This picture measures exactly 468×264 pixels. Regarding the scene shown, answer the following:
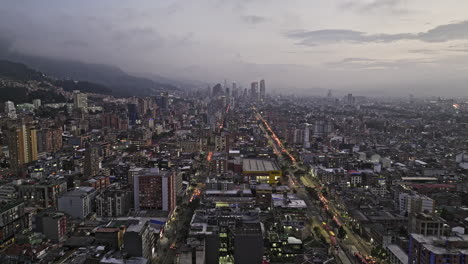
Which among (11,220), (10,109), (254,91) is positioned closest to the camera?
(11,220)

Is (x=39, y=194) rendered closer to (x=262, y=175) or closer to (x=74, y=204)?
(x=74, y=204)

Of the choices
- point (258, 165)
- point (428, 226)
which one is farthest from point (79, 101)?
point (428, 226)

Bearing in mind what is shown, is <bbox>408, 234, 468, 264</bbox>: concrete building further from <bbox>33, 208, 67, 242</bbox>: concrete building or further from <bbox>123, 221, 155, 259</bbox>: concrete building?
<bbox>33, 208, 67, 242</bbox>: concrete building

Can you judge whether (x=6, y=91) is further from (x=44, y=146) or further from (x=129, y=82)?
(x=129, y=82)

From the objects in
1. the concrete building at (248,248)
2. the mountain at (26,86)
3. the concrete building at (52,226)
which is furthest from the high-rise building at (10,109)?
the concrete building at (248,248)

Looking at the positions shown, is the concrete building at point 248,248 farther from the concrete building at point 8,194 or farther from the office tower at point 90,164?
the office tower at point 90,164

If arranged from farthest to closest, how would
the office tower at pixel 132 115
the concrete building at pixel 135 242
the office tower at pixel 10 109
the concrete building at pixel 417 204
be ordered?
the office tower at pixel 132 115
the office tower at pixel 10 109
the concrete building at pixel 417 204
the concrete building at pixel 135 242
